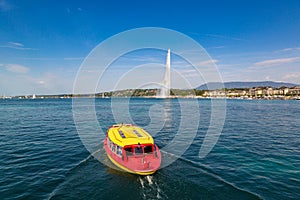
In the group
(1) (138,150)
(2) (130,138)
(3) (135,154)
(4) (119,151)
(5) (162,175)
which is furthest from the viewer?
(2) (130,138)

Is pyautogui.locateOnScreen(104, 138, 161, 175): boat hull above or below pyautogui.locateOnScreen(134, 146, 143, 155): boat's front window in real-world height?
below

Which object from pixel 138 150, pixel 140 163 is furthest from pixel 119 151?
pixel 140 163

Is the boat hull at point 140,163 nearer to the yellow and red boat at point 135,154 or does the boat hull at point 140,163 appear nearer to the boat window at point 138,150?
the yellow and red boat at point 135,154

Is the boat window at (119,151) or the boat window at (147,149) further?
the boat window at (119,151)

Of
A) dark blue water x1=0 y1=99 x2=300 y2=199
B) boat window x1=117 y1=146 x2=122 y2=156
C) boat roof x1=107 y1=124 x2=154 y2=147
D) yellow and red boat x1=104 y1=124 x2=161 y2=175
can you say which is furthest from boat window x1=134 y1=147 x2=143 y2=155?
dark blue water x1=0 y1=99 x2=300 y2=199

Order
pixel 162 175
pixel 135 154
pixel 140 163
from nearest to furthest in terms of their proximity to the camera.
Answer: pixel 140 163
pixel 162 175
pixel 135 154

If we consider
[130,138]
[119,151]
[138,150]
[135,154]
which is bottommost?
[135,154]

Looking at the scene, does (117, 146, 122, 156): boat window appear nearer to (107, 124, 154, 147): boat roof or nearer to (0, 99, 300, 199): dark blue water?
(107, 124, 154, 147): boat roof

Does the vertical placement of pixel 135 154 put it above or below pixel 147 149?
below

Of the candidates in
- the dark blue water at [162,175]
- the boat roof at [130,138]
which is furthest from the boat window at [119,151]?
the dark blue water at [162,175]

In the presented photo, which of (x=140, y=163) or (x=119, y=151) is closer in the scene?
(x=140, y=163)

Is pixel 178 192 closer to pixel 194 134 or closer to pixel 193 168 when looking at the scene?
pixel 193 168

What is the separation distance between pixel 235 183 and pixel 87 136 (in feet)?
100

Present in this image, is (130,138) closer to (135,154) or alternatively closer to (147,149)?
(135,154)
